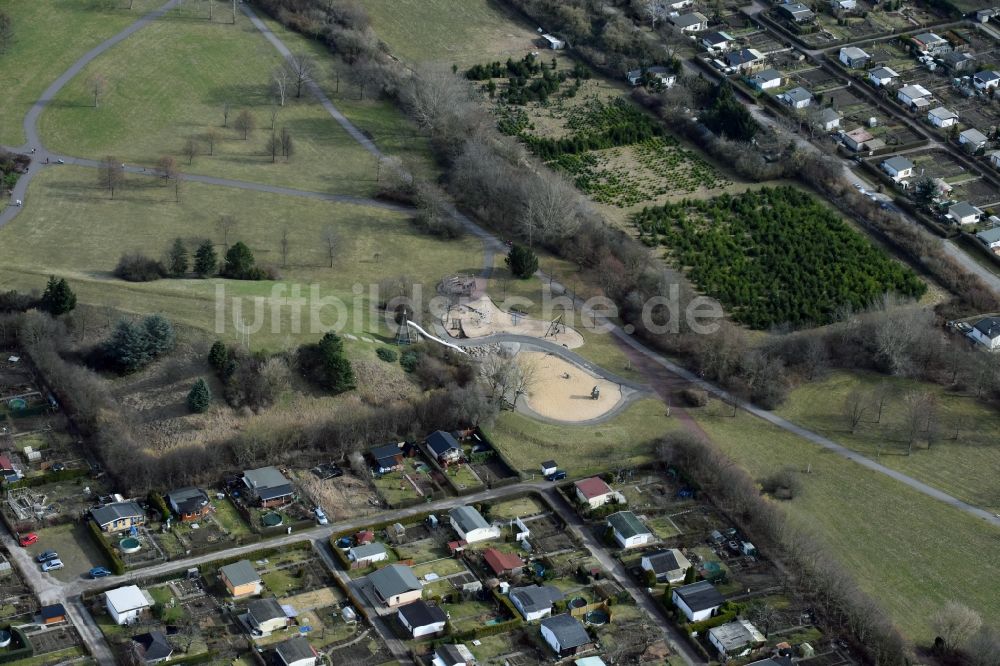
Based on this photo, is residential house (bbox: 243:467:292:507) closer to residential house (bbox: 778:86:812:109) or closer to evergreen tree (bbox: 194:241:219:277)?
evergreen tree (bbox: 194:241:219:277)

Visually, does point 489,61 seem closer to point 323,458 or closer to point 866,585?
point 323,458

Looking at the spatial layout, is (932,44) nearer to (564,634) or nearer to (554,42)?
(554,42)

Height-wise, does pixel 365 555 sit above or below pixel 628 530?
below

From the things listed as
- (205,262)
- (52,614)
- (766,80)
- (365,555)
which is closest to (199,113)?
(205,262)

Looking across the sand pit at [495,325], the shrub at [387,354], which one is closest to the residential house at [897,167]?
the sand pit at [495,325]

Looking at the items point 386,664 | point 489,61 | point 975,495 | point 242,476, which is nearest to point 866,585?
point 975,495

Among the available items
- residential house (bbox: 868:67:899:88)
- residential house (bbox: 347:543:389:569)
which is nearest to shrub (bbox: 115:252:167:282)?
residential house (bbox: 347:543:389:569)
